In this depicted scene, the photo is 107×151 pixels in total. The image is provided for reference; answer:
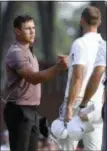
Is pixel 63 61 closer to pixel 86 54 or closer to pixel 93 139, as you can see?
pixel 86 54

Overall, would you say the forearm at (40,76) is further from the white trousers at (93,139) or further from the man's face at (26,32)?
the white trousers at (93,139)

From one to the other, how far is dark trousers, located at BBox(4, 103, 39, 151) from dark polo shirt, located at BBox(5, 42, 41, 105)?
65 mm

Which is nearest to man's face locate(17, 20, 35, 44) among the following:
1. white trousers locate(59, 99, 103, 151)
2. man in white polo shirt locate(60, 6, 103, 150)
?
man in white polo shirt locate(60, 6, 103, 150)

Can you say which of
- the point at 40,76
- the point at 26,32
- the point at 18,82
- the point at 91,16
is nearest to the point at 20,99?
the point at 18,82

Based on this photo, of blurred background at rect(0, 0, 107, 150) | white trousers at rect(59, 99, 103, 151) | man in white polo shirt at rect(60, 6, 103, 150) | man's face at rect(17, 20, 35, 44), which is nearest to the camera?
man's face at rect(17, 20, 35, 44)

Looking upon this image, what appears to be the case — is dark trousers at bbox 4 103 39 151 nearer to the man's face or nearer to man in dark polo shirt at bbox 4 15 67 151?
man in dark polo shirt at bbox 4 15 67 151

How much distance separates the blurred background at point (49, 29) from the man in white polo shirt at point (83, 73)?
3.24 meters

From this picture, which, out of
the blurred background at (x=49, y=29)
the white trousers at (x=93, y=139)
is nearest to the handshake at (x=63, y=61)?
the white trousers at (x=93, y=139)

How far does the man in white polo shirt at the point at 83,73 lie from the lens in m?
5.89

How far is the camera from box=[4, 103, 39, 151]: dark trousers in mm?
5441

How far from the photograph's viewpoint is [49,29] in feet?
31.4

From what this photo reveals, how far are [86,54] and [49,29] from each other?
362 cm

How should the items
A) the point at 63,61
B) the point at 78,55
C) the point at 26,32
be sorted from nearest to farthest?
the point at 63,61 → the point at 26,32 → the point at 78,55

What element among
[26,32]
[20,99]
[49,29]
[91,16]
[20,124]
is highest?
[91,16]
